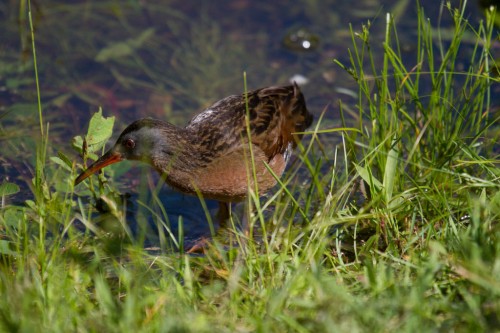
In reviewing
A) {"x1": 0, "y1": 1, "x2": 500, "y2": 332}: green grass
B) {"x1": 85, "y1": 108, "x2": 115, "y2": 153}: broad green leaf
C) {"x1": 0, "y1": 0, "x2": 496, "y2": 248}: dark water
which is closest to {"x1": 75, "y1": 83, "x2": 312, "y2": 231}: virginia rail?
{"x1": 85, "y1": 108, "x2": 115, "y2": 153}: broad green leaf

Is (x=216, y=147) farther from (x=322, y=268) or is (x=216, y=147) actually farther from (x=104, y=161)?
(x=322, y=268)

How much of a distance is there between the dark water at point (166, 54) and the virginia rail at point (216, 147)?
963mm

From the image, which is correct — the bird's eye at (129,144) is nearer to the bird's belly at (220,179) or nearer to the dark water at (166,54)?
the bird's belly at (220,179)

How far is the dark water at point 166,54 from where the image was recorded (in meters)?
6.20

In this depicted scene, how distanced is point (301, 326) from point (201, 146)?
2165mm

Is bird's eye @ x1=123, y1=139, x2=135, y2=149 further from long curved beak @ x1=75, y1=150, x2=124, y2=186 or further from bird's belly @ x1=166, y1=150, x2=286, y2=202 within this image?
bird's belly @ x1=166, y1=150, x2=286, y2=202

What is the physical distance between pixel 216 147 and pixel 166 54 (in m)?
2.46

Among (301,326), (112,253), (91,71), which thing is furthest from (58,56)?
(301,326)

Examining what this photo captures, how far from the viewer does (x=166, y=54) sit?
689 cm

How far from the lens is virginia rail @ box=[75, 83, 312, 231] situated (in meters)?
4.53

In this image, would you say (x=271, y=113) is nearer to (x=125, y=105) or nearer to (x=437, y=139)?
(x=437, y=139)

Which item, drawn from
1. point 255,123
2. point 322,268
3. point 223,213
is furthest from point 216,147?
point 322,268

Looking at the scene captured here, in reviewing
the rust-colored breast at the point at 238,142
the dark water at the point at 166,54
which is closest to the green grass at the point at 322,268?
the rust-colored breast at the point at 238,142

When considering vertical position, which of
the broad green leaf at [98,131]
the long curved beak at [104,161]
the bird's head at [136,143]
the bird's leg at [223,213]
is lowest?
the bird's leg at [223,213]
